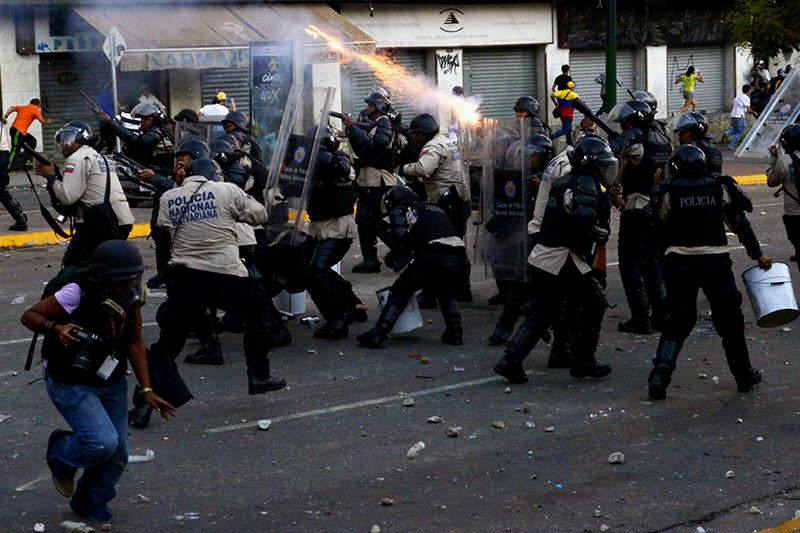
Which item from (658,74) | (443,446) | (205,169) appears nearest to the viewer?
(443,446)

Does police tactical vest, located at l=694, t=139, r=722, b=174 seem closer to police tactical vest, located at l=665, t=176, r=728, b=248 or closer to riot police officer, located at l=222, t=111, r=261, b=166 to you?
police tactical vest, located at l=665, t=176, r=728, b=248

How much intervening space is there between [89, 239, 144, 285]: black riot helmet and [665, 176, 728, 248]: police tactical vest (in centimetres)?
373

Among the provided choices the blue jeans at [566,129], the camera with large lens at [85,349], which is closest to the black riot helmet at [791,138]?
the camera with large lens at [85,349]

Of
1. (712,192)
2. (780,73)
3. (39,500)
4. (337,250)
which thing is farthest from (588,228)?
(780,73)

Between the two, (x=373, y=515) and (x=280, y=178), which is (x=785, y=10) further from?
(x=373, y=515)

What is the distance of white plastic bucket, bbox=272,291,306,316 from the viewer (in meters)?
10.9

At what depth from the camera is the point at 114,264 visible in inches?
230

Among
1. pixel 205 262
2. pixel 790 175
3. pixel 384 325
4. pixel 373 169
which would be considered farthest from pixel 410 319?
pixel 790 175

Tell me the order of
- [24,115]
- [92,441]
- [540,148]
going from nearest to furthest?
1. [92,441]
2. [540,148]
3. [24,115]

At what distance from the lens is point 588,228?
836cm

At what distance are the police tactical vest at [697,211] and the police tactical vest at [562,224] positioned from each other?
584 millimetres

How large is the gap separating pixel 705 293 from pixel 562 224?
3.45ft

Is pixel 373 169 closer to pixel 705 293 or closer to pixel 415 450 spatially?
pixel 705 293

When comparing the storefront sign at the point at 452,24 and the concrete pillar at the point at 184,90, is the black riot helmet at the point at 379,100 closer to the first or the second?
the concrete pillar at the point at 184,90
